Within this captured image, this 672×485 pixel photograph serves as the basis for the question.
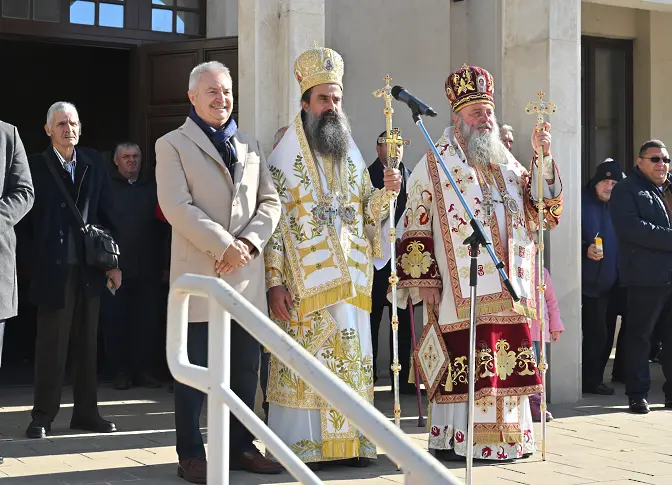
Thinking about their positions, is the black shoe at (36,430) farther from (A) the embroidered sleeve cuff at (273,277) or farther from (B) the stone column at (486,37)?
(B) the stone column at (486,37)

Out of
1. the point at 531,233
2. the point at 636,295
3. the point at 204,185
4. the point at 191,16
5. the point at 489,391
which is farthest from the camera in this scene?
the point at 191,16

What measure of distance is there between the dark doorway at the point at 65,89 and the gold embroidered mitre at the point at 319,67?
1088 centimetres

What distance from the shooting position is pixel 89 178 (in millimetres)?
7531

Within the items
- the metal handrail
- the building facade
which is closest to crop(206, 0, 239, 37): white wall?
the building facade

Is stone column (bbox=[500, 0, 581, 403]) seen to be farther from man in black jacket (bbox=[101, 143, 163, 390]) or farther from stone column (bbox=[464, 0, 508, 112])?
man in black jacket (bbox=[101, 143, 163, 390])

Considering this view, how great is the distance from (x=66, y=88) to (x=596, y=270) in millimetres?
10074

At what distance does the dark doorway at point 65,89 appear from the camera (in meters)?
16.9

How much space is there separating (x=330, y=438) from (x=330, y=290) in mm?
814

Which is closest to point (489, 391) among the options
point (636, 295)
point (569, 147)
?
point (636, 295)

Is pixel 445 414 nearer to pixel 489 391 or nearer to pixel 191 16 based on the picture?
pixel 489 391

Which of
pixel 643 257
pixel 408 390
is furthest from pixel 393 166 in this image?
pixel 408 390

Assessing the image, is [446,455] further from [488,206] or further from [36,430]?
[36,430]

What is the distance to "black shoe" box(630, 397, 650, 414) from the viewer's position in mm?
8539

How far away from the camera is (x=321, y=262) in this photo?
639 cm
